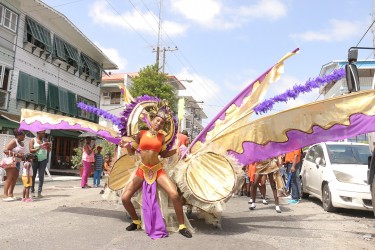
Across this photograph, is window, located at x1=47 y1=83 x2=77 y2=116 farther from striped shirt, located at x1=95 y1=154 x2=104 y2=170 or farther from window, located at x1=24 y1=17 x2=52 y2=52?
striped shirt, located at x1=95 y1=154 x2=104 y2=170

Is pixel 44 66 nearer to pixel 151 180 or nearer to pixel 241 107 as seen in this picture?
pixel 241 107

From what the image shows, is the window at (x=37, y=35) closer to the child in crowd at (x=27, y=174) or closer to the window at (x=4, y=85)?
the window at (x=4, y=85)

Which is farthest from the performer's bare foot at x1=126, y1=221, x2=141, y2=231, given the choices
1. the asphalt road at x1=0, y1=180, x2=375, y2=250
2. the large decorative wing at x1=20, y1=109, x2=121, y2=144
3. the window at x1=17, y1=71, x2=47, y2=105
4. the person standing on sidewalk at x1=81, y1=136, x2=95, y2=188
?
the window at x1=17, y1=71, x2=47, y2=105

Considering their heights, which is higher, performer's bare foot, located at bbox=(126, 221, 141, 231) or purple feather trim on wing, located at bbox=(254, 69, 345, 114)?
purple feather trim on wing, located at bbox=(254, 69, 345, 114)

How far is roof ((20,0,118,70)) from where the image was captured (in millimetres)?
19531

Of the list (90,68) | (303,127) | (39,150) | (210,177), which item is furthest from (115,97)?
(303,127)

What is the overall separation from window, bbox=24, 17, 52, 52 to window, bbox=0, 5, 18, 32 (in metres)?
0.91

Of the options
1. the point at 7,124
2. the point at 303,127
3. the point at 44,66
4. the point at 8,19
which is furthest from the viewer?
the point at 44,66

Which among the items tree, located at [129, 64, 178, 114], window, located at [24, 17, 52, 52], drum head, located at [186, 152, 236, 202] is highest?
window, located at [24, 17, 52, 52]

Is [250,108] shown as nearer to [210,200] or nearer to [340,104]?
[340,104]

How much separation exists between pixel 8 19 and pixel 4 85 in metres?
3.30

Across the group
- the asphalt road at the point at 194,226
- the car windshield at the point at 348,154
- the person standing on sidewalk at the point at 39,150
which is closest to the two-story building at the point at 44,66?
the person standing on sidewalk at the point at 39,150

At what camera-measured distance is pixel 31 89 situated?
1969 centimetres

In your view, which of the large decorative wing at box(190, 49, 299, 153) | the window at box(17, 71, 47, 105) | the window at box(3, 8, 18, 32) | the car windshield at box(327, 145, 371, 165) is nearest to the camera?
the large decorative wing at box(190, 49, 299, 153)
